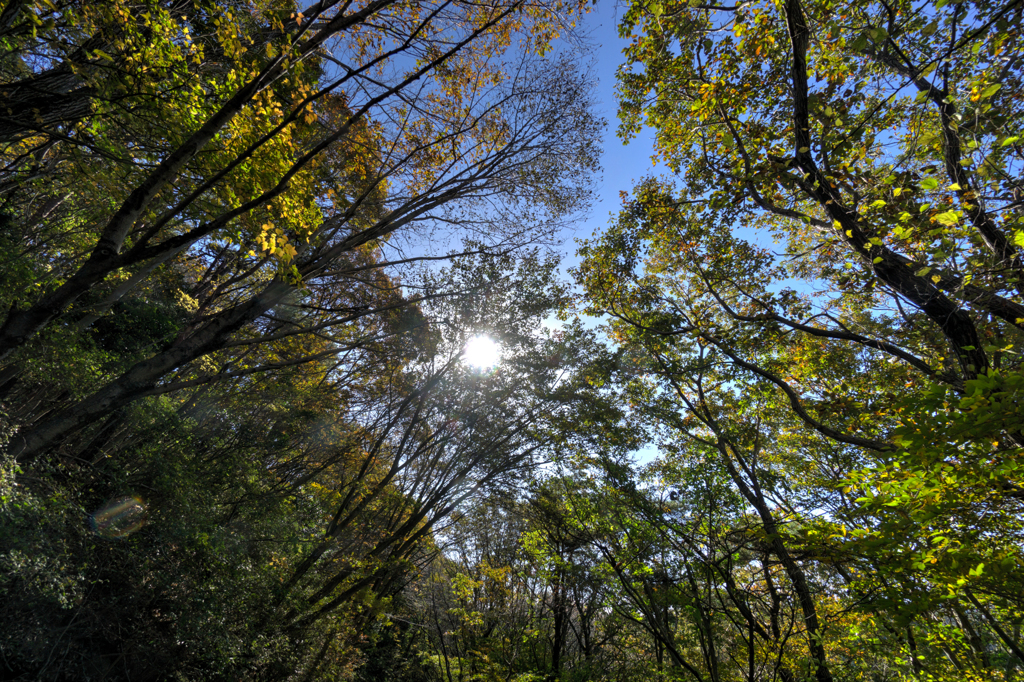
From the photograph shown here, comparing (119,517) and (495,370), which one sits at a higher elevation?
(495,370)

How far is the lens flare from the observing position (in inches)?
201

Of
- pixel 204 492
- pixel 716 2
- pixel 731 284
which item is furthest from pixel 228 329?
pixel 731 284

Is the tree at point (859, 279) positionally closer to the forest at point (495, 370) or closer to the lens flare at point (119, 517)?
the forest at point (495, 370)

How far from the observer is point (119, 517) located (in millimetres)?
5410

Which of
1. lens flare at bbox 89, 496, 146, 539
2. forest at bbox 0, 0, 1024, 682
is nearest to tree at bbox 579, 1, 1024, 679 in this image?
forest at bbox 0, 0, 1024, 682

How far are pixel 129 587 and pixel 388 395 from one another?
5791 millimetres

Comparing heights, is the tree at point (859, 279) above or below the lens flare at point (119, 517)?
above

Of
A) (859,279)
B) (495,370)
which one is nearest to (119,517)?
(495,370)

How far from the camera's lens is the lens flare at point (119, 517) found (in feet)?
16.7

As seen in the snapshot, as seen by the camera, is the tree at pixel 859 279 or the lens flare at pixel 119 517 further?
the lens flare at pixel 119 517

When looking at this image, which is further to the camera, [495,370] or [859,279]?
[495,370]

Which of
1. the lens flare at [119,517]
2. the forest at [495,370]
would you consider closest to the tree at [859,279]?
the forest at [495,370]

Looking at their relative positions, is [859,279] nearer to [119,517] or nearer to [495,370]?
[495,370]

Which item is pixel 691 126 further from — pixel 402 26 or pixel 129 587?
pixel 129 587
